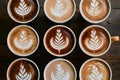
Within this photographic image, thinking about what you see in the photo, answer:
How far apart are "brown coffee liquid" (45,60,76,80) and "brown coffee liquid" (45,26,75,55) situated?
0.17 feet

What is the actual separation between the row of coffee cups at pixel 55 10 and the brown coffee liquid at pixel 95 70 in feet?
0.70

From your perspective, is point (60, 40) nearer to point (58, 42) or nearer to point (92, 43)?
point (58, 42)

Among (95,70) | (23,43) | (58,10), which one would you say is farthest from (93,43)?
(23,43)

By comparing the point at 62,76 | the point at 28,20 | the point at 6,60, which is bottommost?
the point at 62,76

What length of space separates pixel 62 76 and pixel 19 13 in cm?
36

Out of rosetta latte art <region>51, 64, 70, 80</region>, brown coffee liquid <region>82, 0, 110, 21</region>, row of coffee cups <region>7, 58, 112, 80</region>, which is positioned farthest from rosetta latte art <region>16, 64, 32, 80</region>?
brown coffee liquid <region>82, 0, 110, 21</region>

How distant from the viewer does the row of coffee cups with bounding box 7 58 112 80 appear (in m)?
1.48

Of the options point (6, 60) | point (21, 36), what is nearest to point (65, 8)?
point (21, 36)

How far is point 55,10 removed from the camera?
4.97 feet

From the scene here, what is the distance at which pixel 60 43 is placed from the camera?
4.91ft

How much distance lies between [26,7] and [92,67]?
416 mm

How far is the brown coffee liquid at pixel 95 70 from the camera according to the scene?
1.48 meters

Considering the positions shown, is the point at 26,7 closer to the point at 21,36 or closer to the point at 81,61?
the point at 21,36

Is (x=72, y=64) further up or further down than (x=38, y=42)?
further down
